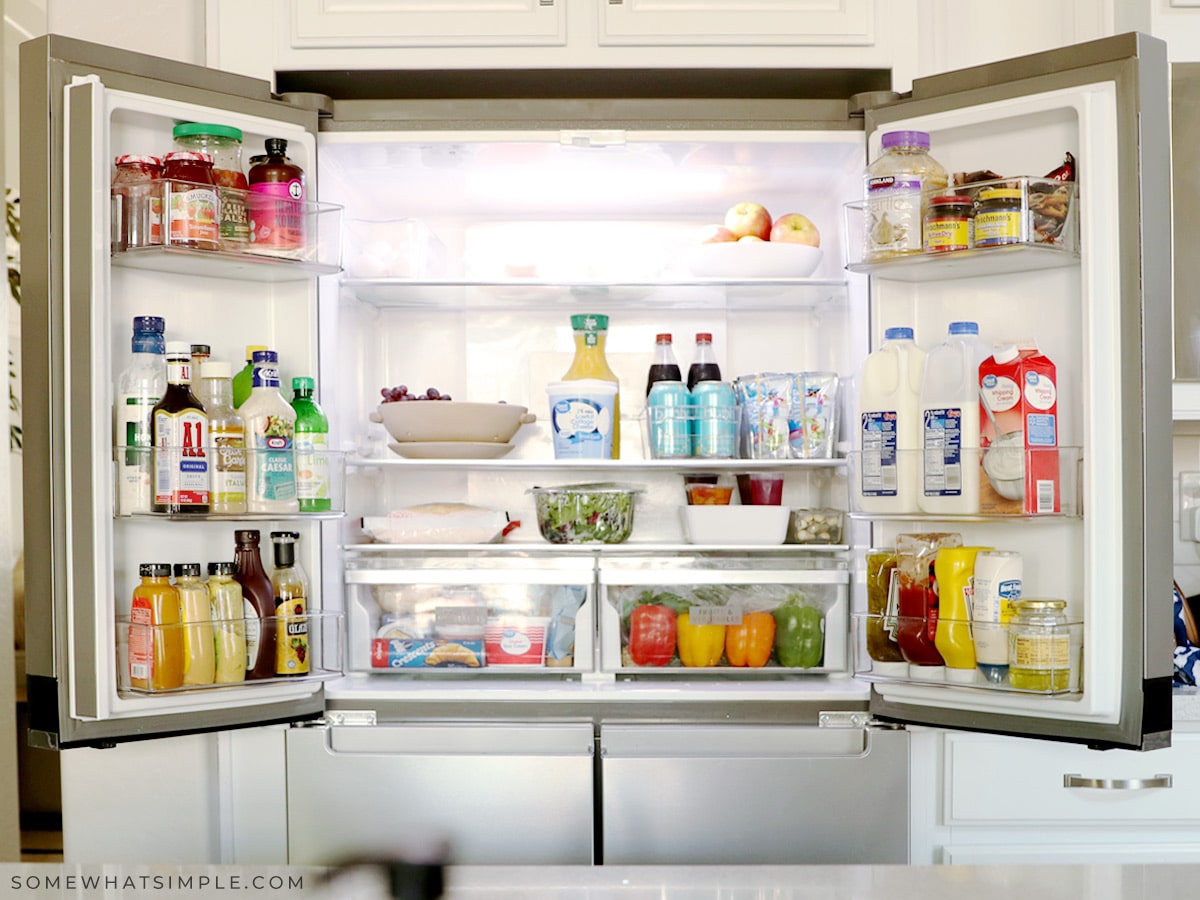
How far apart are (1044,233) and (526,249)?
39.5 inches

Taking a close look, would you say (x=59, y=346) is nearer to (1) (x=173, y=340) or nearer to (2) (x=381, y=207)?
(1) (x=173, y=340)

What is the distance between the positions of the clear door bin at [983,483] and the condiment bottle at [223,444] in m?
0.96

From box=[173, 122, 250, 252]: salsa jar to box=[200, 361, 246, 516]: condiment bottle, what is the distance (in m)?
0.20

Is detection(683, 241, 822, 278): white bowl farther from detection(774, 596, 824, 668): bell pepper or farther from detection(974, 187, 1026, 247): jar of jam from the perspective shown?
detection(774, 596, 824, 668): bell pepper

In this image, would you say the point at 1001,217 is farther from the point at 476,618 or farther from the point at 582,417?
the point at 476,618

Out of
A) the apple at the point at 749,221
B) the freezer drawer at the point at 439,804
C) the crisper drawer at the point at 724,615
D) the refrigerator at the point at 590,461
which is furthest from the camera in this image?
the apple at the point at 749,221

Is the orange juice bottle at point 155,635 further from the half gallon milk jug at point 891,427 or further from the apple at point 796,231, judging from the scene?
the apple at point 796,231

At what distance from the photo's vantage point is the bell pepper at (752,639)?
6.12ft

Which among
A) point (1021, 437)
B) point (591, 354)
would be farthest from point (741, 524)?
point (1021, 437)

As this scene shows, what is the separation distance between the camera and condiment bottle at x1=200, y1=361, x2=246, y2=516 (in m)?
1.60

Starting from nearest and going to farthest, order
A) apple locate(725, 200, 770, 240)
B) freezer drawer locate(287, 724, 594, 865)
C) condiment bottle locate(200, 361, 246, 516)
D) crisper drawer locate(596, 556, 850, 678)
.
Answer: condiment bottle locate(200, 361, 246, 516)
freezer drawer locate(287, 724, 594, 865)
crisper drawer locate(596, 556, 850, 678)
apple locate(725, 200, 770, 240)

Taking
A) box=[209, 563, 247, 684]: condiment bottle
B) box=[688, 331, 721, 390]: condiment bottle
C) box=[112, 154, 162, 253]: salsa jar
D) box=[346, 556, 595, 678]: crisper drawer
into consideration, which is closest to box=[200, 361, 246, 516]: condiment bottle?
box=[209, 563, 247, 684]: condiment bottle

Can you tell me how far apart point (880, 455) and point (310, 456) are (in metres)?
0.88

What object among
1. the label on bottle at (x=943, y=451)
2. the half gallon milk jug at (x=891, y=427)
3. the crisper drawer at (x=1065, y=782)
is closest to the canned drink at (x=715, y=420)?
the half gallon milk jug at (x=891, y=427)
